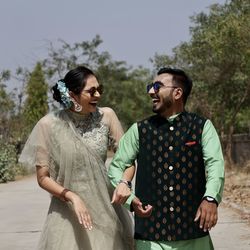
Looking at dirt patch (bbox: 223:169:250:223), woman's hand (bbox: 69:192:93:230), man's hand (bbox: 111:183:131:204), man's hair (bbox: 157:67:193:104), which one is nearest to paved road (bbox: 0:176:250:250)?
dirt patch (bbox: 223:169:250:223)

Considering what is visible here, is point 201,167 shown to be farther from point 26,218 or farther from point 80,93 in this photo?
point 26,218

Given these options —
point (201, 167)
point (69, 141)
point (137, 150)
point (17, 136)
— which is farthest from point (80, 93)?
point (17, 136)

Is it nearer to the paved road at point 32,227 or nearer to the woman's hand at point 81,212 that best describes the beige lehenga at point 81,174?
the woman's hand at point 81,212

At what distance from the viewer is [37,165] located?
13.0 ft

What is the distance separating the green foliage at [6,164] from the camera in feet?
79.2

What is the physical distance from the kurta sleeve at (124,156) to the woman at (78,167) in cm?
36

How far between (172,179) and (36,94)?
40.0 meters

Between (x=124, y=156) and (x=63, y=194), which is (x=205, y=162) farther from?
(x=63, y=194)

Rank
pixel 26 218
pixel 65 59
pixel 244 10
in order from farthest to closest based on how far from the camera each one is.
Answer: pixel 65 59
pixel 244 10
pixel 26 218

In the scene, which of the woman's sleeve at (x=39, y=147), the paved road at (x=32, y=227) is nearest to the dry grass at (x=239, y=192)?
the paved road at (x=32, y=227)

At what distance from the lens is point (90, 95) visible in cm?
396

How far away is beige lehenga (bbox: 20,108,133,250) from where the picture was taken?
Result: 3939mm

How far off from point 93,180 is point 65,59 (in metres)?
40.1

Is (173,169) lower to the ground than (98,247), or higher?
higher
